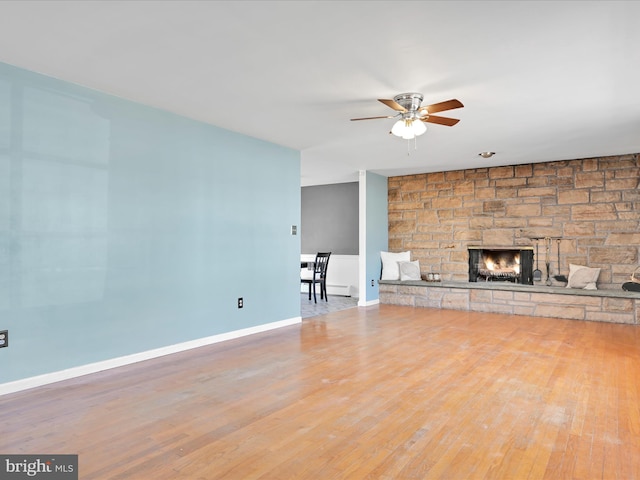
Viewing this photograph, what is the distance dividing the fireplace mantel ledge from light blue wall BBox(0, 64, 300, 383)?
3220 mm

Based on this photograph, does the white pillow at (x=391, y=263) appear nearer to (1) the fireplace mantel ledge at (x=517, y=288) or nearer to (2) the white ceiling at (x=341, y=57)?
(1) the fireplace mantel ledge at (x=517, y=288)

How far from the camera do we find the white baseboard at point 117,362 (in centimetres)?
314

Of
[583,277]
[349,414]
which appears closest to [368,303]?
[583,277]

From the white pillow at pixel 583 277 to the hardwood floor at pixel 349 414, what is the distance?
2.09m

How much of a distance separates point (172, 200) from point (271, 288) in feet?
5.98

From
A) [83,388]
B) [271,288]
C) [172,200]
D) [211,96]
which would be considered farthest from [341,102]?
[83,388]

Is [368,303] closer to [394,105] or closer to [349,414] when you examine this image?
[394,105]

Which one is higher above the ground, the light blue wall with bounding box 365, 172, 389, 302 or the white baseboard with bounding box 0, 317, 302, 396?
the light blue wall with bounding box 365, 172, 389, 302

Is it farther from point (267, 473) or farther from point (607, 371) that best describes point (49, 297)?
point (607, 371)

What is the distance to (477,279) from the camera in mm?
7707

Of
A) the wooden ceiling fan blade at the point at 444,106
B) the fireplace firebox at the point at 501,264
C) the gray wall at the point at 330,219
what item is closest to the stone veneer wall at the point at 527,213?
the fireplace firebox at the point at 501,264

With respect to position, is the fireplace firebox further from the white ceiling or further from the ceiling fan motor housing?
the ceiling fan motor housing

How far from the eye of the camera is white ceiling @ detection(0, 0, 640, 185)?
2.43m

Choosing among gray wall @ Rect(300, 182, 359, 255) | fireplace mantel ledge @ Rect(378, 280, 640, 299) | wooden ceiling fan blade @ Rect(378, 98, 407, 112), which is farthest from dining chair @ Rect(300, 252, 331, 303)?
wooden ceiling fan blade @ Rect(378, 98, 407, 112)
